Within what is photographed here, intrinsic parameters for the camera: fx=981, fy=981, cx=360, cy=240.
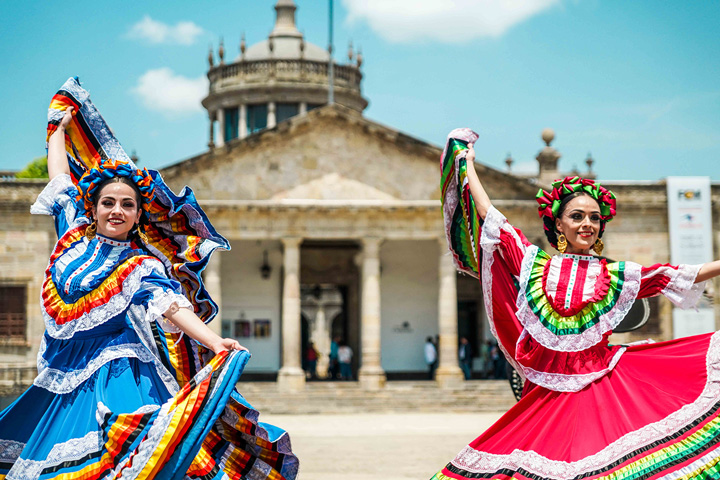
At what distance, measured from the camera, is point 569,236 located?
4797 mm

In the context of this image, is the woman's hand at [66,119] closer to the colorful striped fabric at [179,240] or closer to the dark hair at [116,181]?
the colorful striped fabric at [179,240]

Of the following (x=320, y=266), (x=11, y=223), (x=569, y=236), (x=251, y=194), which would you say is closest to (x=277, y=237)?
(x=251, y=194)

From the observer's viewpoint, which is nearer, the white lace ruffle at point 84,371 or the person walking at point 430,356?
the white lace ruffle at point 84,371

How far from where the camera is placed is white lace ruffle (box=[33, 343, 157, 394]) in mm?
4121

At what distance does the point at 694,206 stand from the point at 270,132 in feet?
37.9

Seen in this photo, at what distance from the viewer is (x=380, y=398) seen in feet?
77.0

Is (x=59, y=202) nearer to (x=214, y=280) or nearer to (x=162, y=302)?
(x=162, y=302)

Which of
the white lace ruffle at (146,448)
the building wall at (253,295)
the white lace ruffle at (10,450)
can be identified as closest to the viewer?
the white lace ruffle at (146,448)

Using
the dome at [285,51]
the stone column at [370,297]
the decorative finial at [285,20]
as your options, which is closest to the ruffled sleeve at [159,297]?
the stone column at [370,297]

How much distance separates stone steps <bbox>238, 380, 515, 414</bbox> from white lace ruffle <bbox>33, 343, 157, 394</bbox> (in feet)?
58.9

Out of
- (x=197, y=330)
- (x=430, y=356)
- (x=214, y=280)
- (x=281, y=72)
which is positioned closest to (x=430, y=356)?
(x=430, y=356)

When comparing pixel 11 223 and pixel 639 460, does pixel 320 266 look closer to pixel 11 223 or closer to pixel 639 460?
pixel 11 223

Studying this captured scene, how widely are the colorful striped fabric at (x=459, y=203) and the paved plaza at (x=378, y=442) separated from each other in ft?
13.0

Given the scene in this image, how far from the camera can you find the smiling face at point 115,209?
173 inches
